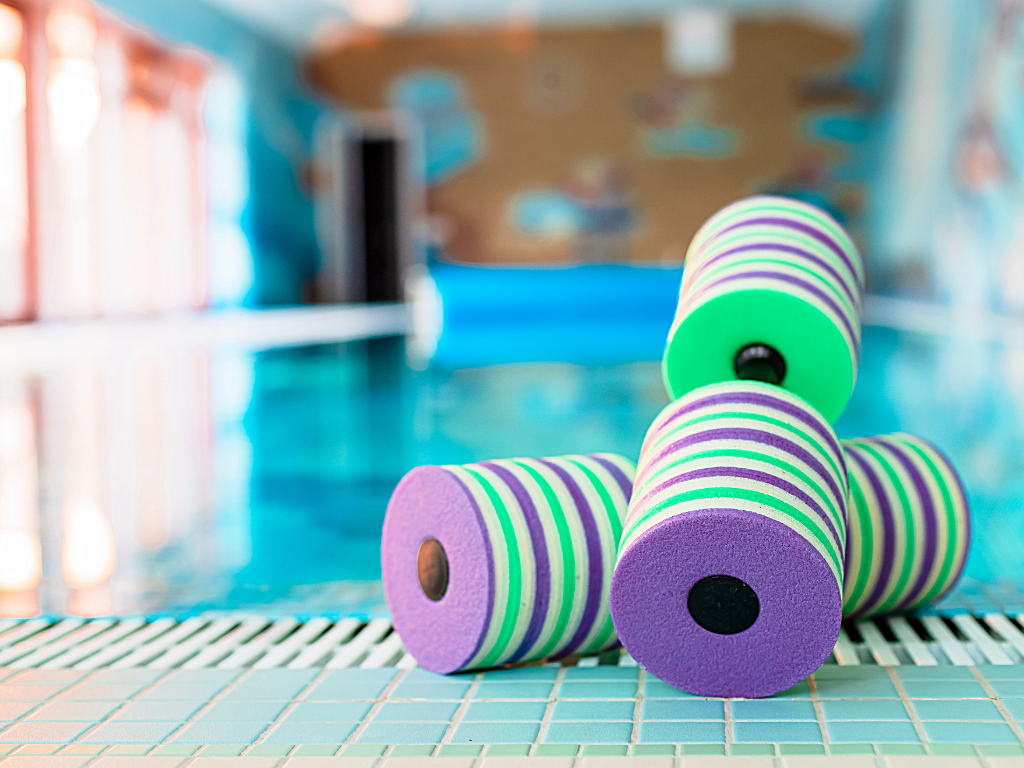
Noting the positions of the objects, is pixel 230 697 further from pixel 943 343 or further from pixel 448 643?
pixel 943 343

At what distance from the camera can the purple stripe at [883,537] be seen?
80.0 inches

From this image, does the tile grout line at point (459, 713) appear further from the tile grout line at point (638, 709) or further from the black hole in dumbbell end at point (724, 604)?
the black hole in dumbbell end at point (724, 604)

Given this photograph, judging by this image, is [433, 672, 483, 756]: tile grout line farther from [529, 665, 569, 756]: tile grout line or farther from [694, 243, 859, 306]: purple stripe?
[694, 243, 859, 306]: purple stripe

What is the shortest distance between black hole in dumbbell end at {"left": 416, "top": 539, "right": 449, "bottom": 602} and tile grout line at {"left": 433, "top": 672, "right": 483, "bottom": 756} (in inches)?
5.8

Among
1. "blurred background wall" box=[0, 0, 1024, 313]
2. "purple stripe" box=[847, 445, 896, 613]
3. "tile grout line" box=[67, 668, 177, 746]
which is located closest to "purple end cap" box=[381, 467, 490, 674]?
"tile grout line" box=[67, 668, 177, 746]

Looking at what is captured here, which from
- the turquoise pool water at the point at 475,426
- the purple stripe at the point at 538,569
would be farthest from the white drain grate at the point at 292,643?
the turquoise pool water at the point at 475,426

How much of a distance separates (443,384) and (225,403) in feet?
4.63

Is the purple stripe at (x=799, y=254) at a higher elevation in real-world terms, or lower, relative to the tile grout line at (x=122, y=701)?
higher

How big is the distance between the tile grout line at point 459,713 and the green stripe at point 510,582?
3 centimetres

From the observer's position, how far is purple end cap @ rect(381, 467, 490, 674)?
179 cm

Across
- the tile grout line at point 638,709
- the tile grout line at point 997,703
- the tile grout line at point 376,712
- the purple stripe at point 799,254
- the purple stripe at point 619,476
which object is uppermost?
the purple stripe at point 799,254

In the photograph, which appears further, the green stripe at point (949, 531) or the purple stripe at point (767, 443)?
the green stripe at point (949, 531)

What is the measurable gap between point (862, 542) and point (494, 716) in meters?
0.73

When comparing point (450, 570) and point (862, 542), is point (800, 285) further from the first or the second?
point (450, 570)
